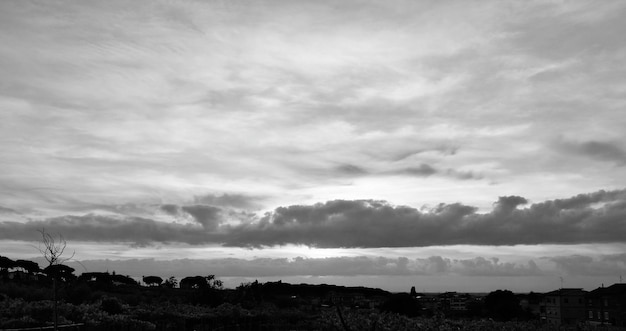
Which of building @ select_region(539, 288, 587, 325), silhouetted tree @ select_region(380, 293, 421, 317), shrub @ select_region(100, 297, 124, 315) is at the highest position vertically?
shrub @ select_region(100, 297, 124, 315)

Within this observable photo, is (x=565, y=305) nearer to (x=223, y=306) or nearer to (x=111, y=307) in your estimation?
(x=223, y=306)

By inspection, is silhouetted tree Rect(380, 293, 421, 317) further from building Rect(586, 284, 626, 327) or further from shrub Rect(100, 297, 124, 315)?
building Rect(586, 284, 626, 327)

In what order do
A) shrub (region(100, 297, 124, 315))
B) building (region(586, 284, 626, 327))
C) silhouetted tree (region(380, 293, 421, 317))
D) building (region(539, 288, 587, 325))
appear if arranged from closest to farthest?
shrub (region(100, 297, 124, 315)) → silhouetted tree (region(380, 293, 421, 317)) → building (region(586, 284, 626, 327)) → building (region(539, 288, 587, 325))

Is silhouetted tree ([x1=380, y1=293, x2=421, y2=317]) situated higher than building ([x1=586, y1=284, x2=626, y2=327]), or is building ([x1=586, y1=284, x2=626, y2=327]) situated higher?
silhouetted tree ([x1=380, y1=293, x2=421, y2=317])

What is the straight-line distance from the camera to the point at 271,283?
112 m

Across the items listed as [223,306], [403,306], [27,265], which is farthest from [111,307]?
[27,265]

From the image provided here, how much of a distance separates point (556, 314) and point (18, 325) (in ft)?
350

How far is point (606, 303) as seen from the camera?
105m

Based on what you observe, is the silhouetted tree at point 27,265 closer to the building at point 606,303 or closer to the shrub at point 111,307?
the shrub at point 111,307

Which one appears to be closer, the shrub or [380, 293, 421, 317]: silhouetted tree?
the shrub

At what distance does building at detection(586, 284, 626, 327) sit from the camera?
101625mm

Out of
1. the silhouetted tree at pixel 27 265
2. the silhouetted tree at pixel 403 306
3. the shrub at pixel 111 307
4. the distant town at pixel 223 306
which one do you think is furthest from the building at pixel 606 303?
the silhouetted tree at pixel 27 265

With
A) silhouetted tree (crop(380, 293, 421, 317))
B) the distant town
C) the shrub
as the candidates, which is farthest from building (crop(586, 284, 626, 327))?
the shrub

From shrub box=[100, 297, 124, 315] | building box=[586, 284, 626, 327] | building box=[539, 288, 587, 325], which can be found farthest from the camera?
building box=[539, 288, 587, 325]
